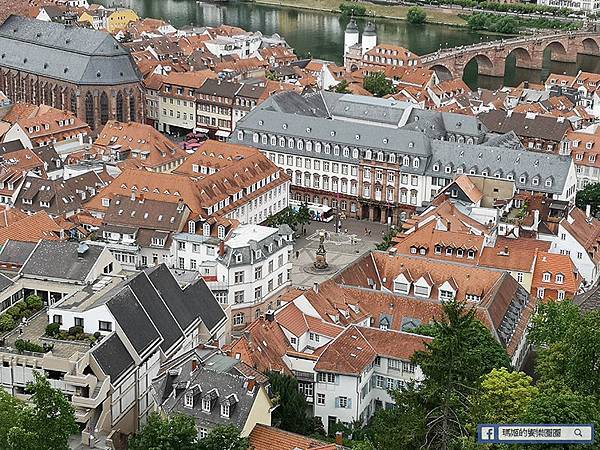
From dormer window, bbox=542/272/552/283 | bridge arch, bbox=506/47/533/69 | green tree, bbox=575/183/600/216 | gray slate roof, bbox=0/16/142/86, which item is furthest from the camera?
bridge arch, bbox=506/47/533/69

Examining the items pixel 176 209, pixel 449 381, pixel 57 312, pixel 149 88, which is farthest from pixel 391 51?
pixel 449 381

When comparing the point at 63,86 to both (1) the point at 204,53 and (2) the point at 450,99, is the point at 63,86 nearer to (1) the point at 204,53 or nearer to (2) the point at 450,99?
(1) the point at 204,53

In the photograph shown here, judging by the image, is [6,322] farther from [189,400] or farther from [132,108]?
[132,108]

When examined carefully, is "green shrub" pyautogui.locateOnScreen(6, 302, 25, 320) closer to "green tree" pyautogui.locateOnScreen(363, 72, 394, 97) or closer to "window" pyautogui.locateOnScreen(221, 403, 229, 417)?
"window" pyautogui.locateOnScreen(221, 403, 229, 417)

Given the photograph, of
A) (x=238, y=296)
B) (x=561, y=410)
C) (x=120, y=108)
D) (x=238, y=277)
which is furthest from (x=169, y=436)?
(x=120, y=108)

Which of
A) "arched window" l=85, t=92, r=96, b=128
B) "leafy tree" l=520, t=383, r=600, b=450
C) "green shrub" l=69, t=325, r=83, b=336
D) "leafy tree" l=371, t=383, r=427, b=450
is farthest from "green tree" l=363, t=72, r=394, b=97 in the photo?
"leafy tree" l=520, t=383, r=600, b=450

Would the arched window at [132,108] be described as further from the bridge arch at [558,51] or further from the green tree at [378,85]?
the bridge arch at [558,51]

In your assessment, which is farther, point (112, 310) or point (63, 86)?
point (63, 86)
